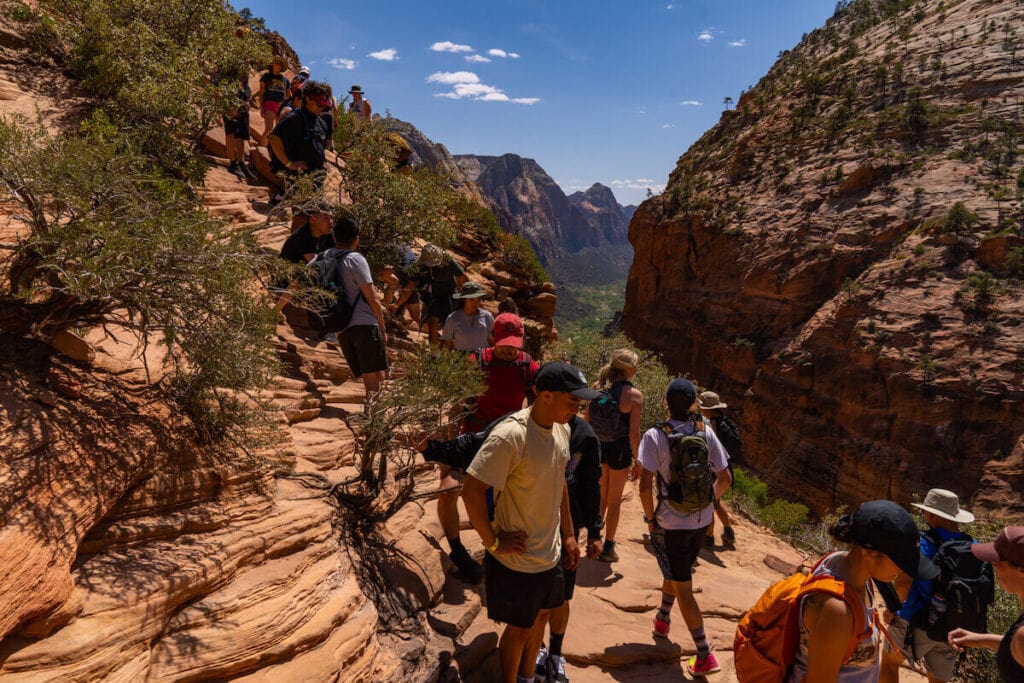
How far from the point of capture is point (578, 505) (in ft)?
11.9

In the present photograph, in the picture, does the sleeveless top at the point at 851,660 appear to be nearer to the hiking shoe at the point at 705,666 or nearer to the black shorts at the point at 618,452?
the hiking shoe at the point at 705,666

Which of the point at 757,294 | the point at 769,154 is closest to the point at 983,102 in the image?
the point at 769,154

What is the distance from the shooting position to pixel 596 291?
148 m

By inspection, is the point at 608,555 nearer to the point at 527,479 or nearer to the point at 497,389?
the point at 497,389

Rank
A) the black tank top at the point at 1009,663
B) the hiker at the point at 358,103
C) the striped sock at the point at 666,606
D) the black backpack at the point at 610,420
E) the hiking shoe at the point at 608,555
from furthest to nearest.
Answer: the hiker at the point at 358,103, the hiking shoe at the point at 608,555, the black backpack at the point at 610,420, the striped sock at the point at 666,606, the black tank top at the point at 1009,663

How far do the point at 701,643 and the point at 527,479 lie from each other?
2258 mm

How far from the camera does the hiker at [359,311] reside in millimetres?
4859

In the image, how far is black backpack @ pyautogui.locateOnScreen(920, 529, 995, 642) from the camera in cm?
360

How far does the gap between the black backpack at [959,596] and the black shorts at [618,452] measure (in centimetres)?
231

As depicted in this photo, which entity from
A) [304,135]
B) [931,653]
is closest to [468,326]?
[931,653]

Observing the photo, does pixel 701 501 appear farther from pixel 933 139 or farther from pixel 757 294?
pixel 933 139

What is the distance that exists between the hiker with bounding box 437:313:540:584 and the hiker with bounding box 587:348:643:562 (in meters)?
1.04

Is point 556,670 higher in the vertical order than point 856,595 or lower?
lower

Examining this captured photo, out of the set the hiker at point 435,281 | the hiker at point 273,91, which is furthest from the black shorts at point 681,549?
the hiker at point 273,91
